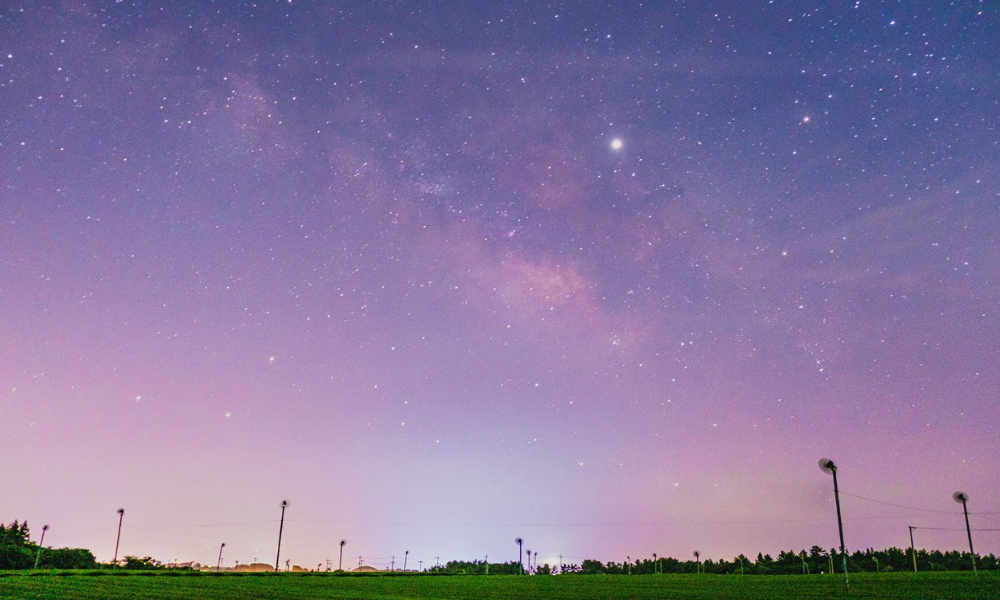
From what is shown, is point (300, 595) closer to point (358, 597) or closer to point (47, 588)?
point (358, 597)

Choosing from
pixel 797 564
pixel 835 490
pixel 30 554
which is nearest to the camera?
pixel 835 490

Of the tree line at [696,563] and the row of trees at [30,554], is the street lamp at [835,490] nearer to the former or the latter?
the tree line at [696,563]

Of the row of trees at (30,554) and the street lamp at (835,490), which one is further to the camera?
the row of trees at (30,554)

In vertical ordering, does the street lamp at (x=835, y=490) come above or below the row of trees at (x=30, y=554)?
above

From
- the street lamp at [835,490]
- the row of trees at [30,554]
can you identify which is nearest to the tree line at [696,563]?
the row of trees at [30,554]

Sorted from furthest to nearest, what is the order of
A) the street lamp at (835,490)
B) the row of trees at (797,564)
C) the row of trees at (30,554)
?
the row of trees at (797,564) < the row of trees at (30,554) < the street lamp at (835,490)

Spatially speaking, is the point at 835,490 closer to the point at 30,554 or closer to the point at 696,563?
the point at 30,554

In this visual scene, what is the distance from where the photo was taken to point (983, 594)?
1192 inches

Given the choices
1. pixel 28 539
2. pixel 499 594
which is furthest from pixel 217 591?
pixel 28 539

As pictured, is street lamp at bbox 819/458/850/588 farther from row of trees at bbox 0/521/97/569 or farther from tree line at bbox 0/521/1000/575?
row of trees at bbox 0/521/97/569

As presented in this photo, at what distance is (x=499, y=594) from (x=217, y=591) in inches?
615

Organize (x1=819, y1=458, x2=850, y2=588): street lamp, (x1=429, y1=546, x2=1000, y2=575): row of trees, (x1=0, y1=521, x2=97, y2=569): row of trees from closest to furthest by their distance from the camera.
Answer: (x1=819, y1=458, x2=850, y2=588): street lamp, (x1=0, y1=521, x2=97, y2=569): row of trees, (x1=429, y1=546, x2=1000, y2=575): row of trees

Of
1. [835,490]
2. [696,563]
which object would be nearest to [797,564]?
[696,563]

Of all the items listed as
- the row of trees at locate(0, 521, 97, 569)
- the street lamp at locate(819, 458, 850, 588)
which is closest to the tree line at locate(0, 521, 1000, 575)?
the row of trees at locate(0, 521, 97, 569)
